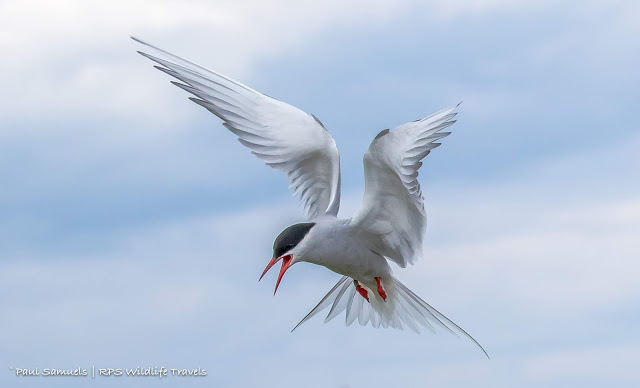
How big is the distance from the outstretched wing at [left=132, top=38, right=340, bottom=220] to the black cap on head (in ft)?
2.26

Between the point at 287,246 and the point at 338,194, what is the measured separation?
110cm

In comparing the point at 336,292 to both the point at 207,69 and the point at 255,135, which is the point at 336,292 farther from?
the point at 207,69

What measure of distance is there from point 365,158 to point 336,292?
2.24 m

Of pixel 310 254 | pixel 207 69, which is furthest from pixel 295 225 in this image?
pixel 207 69

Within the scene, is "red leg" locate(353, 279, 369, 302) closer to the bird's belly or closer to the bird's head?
the bird's belly

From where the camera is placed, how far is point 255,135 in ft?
31.2

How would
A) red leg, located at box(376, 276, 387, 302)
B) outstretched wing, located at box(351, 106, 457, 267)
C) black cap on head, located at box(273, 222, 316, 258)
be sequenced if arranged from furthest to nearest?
red leg, located at box(376, 276, 387, 302) < black cap on head, located at box(273, 222, 316, 258) < outstretched wing, located at box(351, 106, 457, 267)

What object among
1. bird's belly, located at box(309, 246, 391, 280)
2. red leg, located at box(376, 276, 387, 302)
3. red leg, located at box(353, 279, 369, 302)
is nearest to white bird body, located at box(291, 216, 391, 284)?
bird's belly, located at box(309, 246, 391, 280)

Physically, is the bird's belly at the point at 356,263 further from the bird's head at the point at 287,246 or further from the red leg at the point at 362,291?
the red leg at the point at 362,291

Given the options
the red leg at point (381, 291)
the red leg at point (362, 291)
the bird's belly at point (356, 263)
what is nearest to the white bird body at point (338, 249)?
the bird's belly at point (356, 263)

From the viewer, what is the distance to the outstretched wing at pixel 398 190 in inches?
315

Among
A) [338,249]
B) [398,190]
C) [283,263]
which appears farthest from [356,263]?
[398,190]

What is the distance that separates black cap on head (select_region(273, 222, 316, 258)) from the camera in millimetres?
8852

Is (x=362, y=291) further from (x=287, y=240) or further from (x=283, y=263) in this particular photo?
(x=287, y=240)
